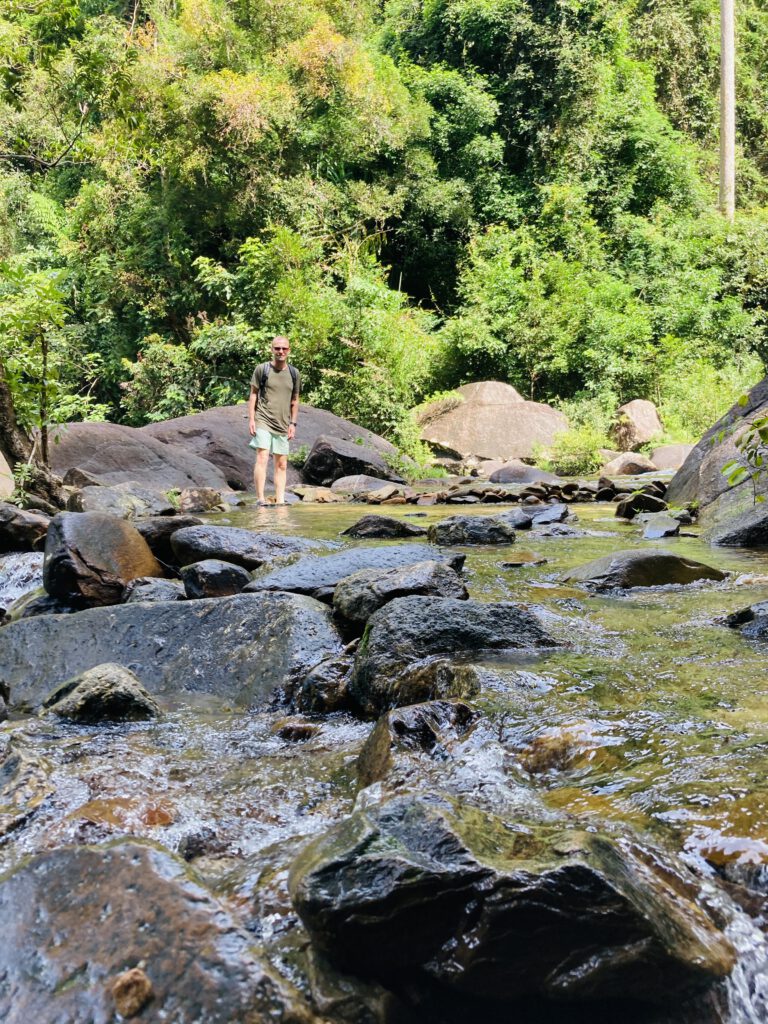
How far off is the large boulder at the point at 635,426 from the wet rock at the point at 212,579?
14.0m

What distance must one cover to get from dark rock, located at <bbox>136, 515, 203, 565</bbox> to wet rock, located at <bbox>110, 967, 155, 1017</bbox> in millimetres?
4691

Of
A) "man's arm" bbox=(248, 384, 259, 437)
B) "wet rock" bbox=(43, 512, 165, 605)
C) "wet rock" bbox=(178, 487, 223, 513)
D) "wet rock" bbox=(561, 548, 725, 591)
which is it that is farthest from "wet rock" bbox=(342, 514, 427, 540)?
"wet rock" bbox=(178, 487, 223, 513)

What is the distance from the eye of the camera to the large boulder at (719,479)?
25.0ft

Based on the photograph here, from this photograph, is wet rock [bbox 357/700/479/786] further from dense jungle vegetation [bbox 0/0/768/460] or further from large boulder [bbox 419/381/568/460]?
large boulder [bbox 419/381/568/460]

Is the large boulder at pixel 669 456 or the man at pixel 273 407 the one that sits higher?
the man at pixel 273 407

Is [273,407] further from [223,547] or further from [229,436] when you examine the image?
[223,547]

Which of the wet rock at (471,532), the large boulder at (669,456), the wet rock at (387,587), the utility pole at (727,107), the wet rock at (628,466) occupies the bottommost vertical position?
the wet rock at (628,466)

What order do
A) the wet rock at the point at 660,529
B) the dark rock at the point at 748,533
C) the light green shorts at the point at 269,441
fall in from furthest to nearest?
the light green shorts at the point at 269,441, the wet rock at the point at 660,529, the dark rock at the point at 748,533

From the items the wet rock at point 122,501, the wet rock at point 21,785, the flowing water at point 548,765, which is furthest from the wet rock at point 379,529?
the wet rock at point 21,785

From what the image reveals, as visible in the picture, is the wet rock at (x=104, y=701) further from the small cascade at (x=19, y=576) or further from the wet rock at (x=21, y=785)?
the small cascade at (x=19, y=576)

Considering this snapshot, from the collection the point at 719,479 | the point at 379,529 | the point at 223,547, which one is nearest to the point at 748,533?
the point at 719,479

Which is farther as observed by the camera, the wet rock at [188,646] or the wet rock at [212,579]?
the wet rock at [212,579]

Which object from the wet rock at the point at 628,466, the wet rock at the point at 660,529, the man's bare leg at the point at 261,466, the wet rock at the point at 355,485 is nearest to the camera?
the wet rock at the point at 660,529

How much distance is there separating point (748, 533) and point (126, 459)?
873cm
